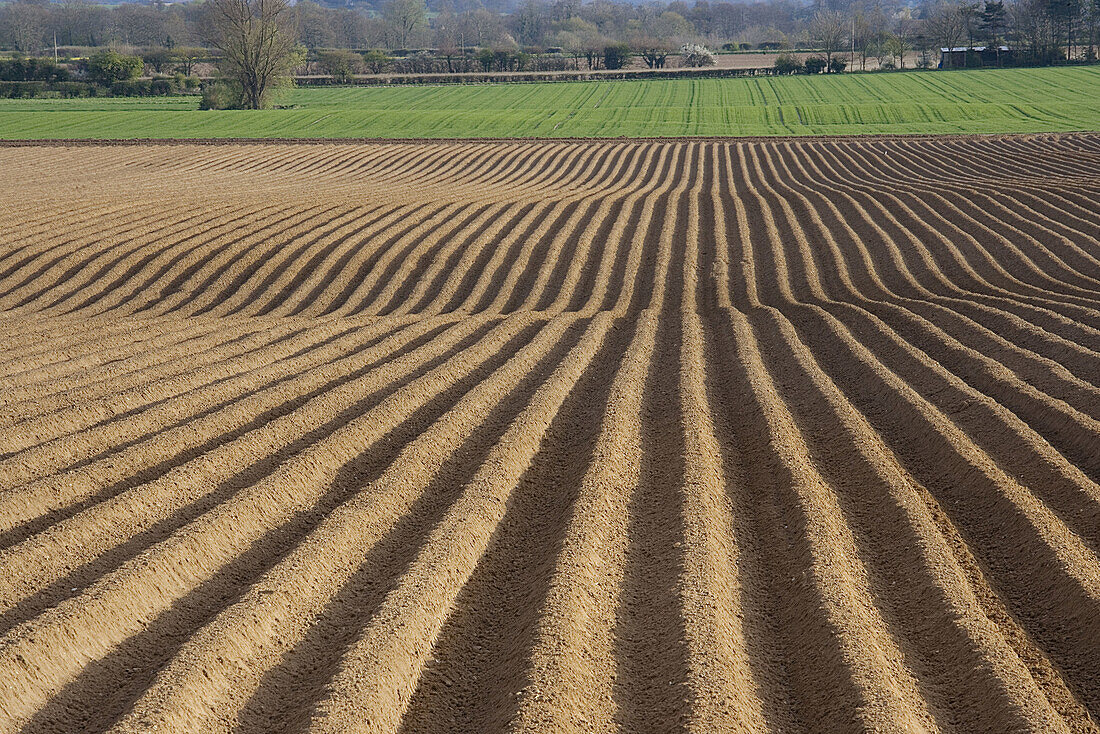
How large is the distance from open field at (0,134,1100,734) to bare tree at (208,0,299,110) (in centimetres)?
4982

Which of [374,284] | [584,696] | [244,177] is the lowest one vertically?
[584,696]

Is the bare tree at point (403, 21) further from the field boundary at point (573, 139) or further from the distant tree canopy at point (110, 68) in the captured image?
the field boundary at point (573, 139)

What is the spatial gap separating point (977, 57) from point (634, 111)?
38.6 metres

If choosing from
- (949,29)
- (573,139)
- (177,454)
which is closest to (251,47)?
(573,139)

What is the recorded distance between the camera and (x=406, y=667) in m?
5.73

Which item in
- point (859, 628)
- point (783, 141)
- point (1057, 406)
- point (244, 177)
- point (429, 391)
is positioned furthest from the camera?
point (783, 141)

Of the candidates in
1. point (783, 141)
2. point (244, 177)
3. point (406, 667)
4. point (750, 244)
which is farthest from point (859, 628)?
point (783, 141)

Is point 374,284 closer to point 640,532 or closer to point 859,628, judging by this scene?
point 640,532

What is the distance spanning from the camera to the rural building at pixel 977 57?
80250mm

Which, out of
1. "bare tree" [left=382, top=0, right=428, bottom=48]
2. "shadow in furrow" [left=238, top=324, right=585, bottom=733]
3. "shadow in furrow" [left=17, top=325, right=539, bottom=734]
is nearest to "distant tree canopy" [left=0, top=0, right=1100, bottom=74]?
"bare tree" [left=382, top=0, right=428, bottom=48]

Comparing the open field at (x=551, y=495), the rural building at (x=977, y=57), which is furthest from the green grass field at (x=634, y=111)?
the open field at (x=551, y=495)

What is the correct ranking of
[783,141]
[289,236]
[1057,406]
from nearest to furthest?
1. [1057,406]
2. [289,236]
3. [783,141]

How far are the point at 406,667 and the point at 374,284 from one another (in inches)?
538

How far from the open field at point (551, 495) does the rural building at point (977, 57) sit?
7050cm
